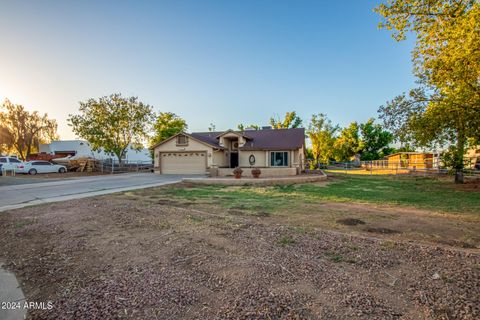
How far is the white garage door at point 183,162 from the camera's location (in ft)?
76.7

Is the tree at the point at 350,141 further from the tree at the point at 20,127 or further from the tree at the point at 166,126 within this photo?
the tree at the point at 20,127

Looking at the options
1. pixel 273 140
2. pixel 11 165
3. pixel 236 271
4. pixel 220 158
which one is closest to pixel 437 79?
pixel 236 271

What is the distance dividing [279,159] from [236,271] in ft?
65.8

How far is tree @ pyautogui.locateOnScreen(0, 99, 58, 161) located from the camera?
121 ft

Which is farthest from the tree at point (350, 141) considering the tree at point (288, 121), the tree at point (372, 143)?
the tree at point (288, 121)

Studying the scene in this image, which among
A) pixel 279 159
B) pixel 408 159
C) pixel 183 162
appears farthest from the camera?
pixel 408 159

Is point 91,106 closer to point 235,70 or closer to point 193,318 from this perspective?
point 235,70

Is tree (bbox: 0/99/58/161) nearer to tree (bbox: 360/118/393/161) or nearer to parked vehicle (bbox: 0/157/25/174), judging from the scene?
parked vehicle (bbox: 0/157/25/174)

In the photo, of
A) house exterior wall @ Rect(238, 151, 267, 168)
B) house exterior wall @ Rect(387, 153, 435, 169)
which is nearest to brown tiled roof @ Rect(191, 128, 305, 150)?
house exterior wall @ Rect(238, 151, 267, 168)

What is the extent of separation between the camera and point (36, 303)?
2.80m

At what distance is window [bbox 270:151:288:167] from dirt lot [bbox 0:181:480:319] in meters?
17.1

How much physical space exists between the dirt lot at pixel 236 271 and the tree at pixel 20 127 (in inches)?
1680

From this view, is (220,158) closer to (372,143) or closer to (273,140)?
(273,140)

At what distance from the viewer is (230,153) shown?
2591 cm
